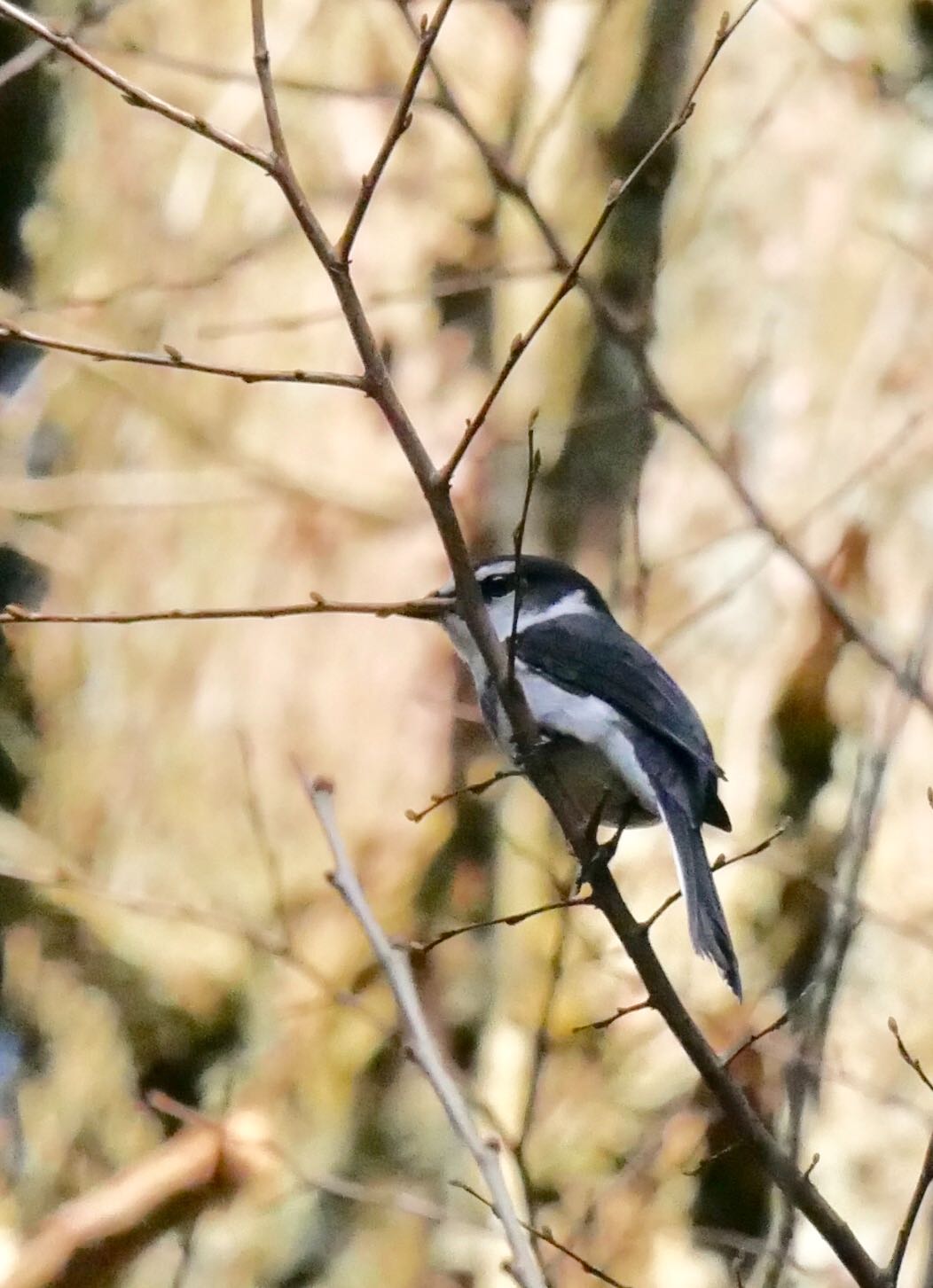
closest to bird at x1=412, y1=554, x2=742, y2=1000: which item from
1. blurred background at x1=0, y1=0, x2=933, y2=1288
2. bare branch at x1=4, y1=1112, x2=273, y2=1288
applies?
blurred background at x1=0, y1=0, x2=933, y2=1288

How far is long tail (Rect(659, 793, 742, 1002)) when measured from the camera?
5.80 ft

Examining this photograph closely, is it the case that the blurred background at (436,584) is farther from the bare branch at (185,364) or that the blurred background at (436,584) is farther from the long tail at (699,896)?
the bare branch at (185,364)

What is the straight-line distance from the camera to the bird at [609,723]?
2.12 meters

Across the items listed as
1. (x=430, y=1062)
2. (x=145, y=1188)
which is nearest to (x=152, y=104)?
(x=430, y=1062)

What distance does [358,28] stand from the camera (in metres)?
3.74

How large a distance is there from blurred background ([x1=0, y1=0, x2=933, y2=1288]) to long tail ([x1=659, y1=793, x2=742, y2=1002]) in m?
1.03

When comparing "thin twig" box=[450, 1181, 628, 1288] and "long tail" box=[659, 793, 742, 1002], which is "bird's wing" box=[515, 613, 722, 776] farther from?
"thin twig" box=[450, 1181, 628, 1288]

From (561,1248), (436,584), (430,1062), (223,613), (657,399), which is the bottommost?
(561,1248)

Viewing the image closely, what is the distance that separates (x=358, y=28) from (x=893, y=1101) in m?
2.72

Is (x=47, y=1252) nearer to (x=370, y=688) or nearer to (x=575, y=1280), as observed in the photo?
(x=575, y=1280)

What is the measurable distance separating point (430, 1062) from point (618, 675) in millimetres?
782

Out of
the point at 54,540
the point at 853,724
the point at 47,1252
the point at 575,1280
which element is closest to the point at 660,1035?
the point at 575,1280

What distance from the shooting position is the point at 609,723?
2.29 metres

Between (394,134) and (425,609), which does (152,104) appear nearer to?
(394,134)
